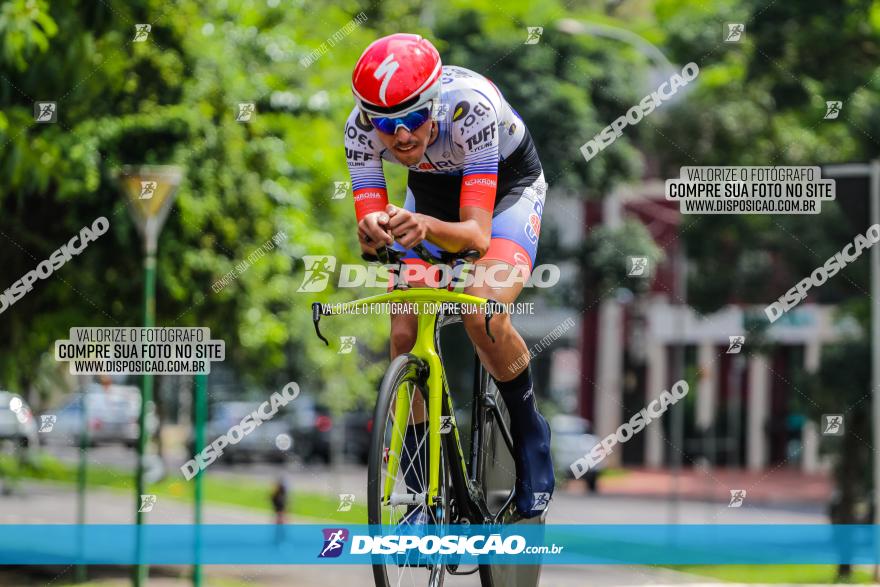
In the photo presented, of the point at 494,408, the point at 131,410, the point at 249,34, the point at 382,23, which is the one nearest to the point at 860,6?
the point at 382,23

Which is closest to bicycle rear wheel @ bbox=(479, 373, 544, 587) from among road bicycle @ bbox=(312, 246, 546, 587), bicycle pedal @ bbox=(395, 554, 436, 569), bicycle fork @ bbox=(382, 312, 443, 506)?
road bicycle @ bbox=(312, 246, 546, 587)

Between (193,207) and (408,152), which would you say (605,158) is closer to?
(193,207)

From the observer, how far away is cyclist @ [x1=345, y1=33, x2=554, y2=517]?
4508 mm

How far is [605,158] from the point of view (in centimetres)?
2544

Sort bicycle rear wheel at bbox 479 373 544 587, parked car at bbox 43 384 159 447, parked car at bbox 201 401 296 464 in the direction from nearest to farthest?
bicycle rear wheel at bbox 479 373 544 587, parked car at bbox 43 384 159 447, parked car at bbox 201 401 296 464

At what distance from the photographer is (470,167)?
4.84 m

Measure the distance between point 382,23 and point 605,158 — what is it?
23.6 feet

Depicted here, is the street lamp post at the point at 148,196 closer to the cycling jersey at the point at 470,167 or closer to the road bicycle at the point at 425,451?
the cycling jersey at the point at 470,167

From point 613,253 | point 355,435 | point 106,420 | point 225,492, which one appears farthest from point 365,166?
point 355,435

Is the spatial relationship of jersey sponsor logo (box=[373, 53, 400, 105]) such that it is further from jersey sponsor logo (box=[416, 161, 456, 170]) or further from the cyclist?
jersey sponsor logo (box=[416, 161, 456, 170])

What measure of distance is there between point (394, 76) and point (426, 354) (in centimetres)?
104

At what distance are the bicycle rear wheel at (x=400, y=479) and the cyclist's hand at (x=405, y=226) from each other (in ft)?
1.41

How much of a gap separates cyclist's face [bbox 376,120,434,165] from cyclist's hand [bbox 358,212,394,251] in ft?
1.16

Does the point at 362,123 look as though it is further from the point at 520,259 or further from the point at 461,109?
the point at 520,259
